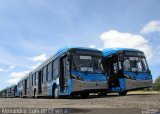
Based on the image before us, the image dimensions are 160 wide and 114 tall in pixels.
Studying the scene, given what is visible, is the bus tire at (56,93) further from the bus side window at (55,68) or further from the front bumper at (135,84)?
the front bumper at (135,84)

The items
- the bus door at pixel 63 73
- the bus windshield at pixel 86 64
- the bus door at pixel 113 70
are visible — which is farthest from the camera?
the bus door at pixel 113 70

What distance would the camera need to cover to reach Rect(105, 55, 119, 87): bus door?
61.9ft

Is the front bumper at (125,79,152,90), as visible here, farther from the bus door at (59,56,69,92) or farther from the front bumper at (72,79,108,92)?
the bus door at (59,56,69,92)

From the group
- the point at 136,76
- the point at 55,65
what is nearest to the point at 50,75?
the point at 55,65

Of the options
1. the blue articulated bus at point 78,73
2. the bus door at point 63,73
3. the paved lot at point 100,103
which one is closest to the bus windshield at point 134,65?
the blue articulated bus at point 78,73

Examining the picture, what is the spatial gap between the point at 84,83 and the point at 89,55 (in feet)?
5.72

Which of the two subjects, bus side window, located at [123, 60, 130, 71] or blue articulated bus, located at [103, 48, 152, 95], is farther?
bus side window, located at [123, 60, 130, 71]

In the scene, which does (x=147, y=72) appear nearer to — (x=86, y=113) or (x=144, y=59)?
(x=144, y=59)

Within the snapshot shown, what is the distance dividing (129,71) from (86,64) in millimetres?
3104

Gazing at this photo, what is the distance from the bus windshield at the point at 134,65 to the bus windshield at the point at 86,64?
2.15 metres

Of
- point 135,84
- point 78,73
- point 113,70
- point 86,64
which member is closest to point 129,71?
point 135,84

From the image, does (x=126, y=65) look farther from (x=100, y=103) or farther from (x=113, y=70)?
(x=100, y=103)

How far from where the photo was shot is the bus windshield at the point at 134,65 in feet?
59.4

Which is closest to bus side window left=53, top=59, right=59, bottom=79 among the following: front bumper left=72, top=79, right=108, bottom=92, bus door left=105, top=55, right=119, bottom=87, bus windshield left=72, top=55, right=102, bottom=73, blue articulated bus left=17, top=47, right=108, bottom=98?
blue articulated bus left=17, top=47, right=108, bottom=98
